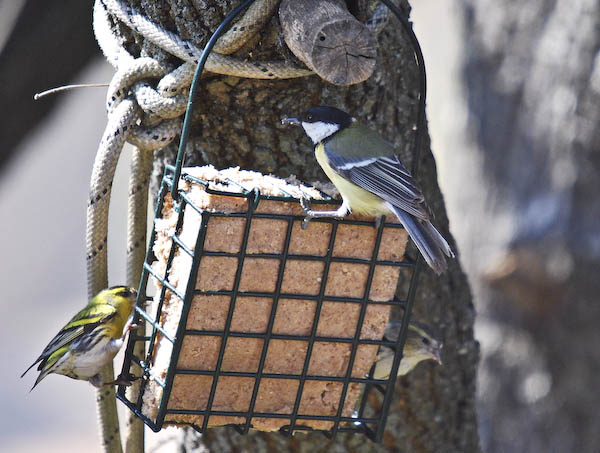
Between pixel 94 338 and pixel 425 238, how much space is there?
1.28 metres

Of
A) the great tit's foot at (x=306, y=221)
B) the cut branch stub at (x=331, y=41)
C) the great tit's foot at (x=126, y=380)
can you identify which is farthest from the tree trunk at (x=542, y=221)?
the great tit's foot at (x=126, y=380)

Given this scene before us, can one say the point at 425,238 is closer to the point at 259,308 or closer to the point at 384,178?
the point at 384,178

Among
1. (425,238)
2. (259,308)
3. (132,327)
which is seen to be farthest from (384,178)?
(132,327)

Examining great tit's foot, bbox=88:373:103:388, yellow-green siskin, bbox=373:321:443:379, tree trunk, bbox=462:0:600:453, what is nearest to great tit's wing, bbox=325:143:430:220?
yellow-green siskin, bbox=373:321:443:379

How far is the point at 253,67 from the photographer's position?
9.41ft

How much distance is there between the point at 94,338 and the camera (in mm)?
3113

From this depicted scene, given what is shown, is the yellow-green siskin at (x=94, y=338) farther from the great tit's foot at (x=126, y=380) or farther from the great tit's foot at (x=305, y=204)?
the great tit's foot at (x=305, y=204)

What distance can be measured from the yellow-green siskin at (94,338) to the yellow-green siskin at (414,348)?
1032 mm

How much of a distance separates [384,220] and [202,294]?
65 cm

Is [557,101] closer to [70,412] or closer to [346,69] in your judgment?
[346,69]

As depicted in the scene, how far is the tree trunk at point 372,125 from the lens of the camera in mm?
3176

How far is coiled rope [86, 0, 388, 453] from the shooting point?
9.41 feet

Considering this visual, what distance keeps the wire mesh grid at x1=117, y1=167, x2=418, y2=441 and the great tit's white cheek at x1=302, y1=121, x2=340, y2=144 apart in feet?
1.33

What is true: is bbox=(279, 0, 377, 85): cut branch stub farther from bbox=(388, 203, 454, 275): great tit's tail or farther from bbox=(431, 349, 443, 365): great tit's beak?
bbox=(431, 349, 443, 365): great tit's beak
